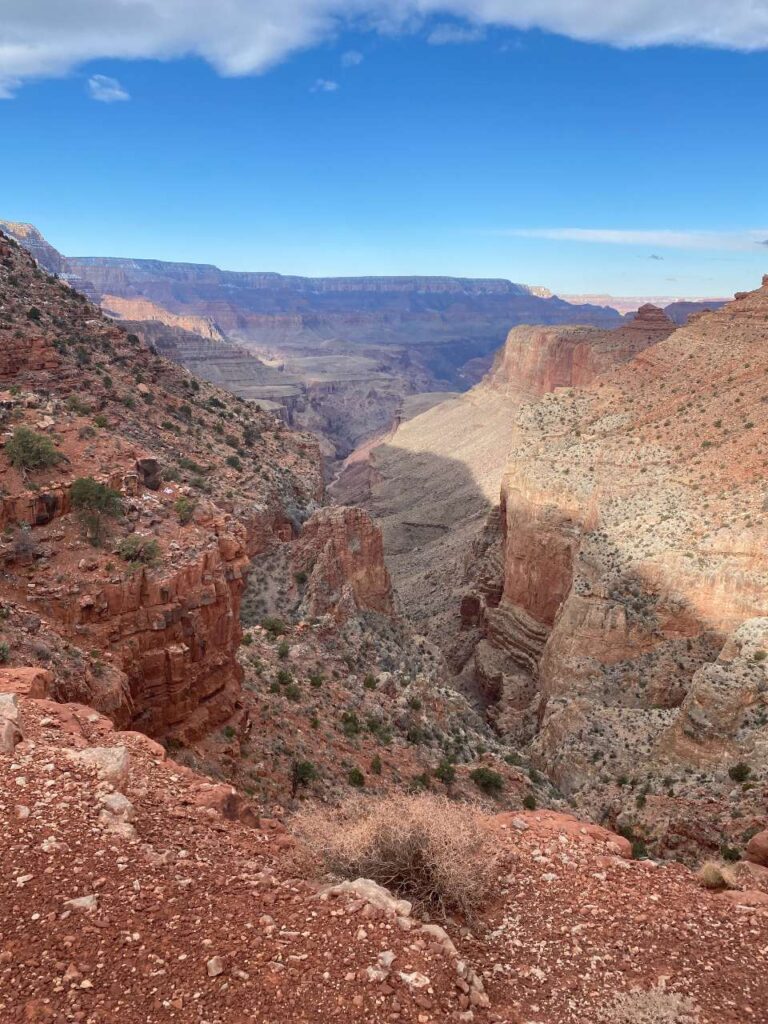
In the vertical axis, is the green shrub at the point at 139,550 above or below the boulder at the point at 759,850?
above

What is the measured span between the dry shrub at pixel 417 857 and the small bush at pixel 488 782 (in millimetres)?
10024

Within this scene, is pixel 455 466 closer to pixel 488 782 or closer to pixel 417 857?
pixel 488 782

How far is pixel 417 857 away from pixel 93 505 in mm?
10250

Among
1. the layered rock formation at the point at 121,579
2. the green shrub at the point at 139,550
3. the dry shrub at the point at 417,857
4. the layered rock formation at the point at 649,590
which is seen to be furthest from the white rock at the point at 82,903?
the layered rock formation at the point at 649,590

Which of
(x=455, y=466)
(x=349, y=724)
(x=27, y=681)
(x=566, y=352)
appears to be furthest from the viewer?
(x=566, y=352)

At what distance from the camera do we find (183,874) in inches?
277

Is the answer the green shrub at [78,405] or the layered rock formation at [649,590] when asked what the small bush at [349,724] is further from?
the green shrub at [78,405]

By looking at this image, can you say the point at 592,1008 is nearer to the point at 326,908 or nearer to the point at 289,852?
the point at 326,908

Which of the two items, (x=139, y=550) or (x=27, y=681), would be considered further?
(x=139, y=550)

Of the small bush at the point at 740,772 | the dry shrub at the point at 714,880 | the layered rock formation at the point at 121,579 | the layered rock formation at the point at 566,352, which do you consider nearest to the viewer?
the dry shrub at the point at 714,880

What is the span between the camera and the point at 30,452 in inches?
625

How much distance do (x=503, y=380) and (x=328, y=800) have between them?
327 ft

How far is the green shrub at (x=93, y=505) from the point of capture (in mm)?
14469

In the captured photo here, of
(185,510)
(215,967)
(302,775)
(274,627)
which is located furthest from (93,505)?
(215,967)
